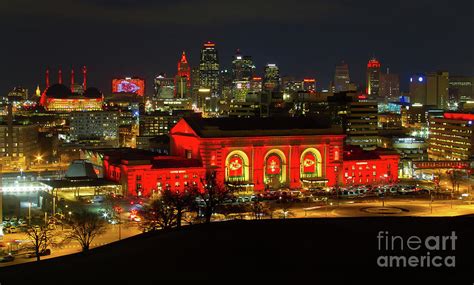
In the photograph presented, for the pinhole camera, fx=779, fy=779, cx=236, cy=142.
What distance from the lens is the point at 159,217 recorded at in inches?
1764

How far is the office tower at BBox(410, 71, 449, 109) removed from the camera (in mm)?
189500

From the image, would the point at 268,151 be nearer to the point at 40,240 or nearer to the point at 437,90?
the point at 40,240

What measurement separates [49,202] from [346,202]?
2303 cm

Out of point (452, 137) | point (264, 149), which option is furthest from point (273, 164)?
point (452, 137)

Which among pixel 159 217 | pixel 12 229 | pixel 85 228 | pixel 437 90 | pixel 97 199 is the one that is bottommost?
pixel 12 229

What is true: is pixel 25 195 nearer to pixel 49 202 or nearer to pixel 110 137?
pixel 49 202

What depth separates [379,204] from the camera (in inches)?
2372

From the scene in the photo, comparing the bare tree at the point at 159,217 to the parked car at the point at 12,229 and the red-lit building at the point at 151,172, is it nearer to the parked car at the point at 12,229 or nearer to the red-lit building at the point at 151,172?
the parked car at the point at 12,229

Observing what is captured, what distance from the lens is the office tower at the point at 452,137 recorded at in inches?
3826

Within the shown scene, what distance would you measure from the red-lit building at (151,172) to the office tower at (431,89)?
13021 cm

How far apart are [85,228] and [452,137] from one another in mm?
69421

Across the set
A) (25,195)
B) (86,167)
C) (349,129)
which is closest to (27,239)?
(25,195)

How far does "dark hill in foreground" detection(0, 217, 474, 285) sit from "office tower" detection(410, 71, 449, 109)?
163 meters

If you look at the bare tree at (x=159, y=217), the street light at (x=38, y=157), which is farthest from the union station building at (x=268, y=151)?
the street light at (x=38, y=157)
